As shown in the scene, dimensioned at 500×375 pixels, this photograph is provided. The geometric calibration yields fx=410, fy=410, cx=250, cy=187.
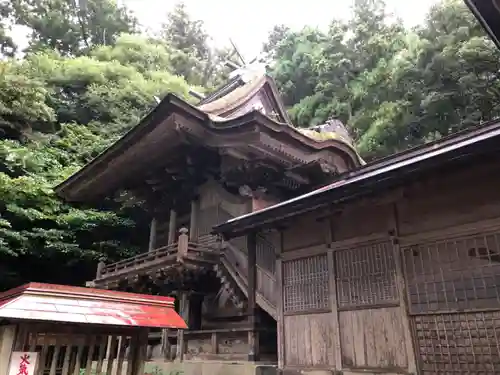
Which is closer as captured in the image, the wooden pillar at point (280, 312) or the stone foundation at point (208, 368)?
the wooden pillar at point (280, 312)

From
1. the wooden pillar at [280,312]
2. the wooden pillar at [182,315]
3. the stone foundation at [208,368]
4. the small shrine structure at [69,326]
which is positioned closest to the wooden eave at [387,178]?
the wooden pillar at [280,312]

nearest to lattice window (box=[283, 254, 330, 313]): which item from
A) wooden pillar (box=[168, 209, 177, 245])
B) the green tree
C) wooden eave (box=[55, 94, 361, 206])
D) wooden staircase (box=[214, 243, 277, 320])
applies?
wooden staircase (box=[214, 243, 277, 320])

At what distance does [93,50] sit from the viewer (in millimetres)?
34406

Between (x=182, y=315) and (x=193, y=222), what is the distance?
2.71 meters

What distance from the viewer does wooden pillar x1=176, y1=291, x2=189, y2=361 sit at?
10062 mm

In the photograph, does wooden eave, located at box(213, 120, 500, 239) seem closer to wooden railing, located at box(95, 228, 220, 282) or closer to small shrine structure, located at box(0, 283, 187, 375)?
wooden railing, located at box(95, 228, 220, 282)

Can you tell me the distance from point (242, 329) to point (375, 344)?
3204mm

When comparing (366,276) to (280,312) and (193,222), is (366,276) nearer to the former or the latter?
(280,312)

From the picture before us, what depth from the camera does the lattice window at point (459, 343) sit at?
215 inches

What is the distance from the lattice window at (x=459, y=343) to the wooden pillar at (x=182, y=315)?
5.98 meters

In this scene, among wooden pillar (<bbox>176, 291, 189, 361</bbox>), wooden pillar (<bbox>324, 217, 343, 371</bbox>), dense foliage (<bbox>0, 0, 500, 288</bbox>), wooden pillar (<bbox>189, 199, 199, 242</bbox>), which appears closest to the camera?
wooden pillar (<bbox>324, 217, 343, 371</bbox>)

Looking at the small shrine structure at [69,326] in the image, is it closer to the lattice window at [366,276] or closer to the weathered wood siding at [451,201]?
the lattice window at [366,276]

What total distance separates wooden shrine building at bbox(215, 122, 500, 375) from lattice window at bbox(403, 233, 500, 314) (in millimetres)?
14

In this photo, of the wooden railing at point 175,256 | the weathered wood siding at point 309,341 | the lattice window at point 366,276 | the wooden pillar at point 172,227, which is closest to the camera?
the lattice window at point 366,276
